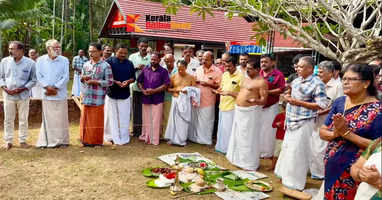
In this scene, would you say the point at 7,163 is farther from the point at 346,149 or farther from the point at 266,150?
the point at 346,149

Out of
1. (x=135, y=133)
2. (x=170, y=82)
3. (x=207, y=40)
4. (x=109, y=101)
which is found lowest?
(x=135, y=133)

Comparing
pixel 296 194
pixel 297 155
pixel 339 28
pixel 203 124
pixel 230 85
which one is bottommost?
pixel 296 194

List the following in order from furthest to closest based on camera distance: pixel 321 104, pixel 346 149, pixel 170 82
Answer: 1. pixel 170 82
2. pixel 321 104
3. pixel 346 149

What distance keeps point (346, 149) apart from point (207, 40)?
13.2 m

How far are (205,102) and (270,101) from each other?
57.6 inches

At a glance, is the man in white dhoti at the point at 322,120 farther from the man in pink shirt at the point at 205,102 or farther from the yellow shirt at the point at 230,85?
the man in pink shirt at the point at 205,102

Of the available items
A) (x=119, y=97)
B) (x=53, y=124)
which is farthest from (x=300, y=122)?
(x=53, y=124)

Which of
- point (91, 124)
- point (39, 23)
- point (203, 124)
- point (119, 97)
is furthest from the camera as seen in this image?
point (39, 23)

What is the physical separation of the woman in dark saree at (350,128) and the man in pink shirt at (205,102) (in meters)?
3.66

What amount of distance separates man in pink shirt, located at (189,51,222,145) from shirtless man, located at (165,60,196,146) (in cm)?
→ 23

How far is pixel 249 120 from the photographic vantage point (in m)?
4.91

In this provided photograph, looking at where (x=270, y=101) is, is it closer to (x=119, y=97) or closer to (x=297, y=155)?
(x=297, y=155)

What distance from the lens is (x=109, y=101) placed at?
20.2 ft

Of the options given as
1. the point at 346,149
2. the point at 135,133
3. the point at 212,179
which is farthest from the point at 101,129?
the point at 346,149
